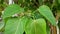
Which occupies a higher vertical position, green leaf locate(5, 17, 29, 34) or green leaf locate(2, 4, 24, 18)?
green leaf locate(2, 4, 24, 18)

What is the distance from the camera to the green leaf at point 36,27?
16.7 inches

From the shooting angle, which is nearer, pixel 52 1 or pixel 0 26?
pixel 0 26

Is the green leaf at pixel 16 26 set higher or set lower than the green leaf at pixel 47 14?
lower

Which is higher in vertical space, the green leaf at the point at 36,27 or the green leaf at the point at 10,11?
the green leaf at the point at 10,11

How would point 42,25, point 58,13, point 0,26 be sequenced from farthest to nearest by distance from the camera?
point 58,13
point 0,26
point 42,25

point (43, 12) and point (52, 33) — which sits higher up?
point (43, 12)

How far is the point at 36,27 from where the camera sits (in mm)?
428

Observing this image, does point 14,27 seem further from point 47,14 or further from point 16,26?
point 47,14

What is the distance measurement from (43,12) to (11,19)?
0.11 m

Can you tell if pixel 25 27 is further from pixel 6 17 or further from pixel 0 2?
pixel 0 2

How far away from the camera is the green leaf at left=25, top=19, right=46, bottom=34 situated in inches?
16.7

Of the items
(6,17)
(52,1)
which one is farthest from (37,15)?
(52,1)

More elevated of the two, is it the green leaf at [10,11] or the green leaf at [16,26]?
the green leaf at [10,11]

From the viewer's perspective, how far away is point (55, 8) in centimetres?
65
